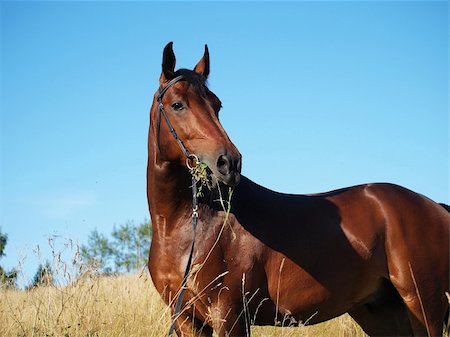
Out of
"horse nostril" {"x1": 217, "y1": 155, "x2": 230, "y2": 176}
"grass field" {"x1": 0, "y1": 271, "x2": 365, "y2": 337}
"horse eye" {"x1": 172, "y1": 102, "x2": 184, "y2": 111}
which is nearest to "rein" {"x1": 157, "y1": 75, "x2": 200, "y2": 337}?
"horse eye" {"x1": 172, "y1": 102, "x2": 184, "y2": 111}

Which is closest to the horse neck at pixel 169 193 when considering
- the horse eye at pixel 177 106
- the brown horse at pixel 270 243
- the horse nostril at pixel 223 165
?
the brown horse at pixel 270 243

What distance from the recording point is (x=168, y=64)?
4781mm

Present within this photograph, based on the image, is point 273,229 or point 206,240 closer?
point 206,240

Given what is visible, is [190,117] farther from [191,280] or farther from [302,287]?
[302,287]

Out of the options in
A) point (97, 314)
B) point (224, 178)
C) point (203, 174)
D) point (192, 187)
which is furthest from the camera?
point (97, 314)

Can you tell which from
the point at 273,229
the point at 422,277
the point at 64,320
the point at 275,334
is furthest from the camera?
the point at 275,334

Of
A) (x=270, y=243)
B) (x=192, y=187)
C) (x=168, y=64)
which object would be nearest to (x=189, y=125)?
(x=192, y=187)

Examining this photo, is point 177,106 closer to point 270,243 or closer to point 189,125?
point 189,125

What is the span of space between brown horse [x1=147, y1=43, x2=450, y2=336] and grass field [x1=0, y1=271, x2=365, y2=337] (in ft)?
1.98

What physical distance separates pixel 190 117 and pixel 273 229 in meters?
1.28

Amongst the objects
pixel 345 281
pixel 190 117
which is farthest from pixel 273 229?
pixel 190 117

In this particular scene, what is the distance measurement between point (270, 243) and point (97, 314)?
217 cm

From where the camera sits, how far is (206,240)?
14.8ft

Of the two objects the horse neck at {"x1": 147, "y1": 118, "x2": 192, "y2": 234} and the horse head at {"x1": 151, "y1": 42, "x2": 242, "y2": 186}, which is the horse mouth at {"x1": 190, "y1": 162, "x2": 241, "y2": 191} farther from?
the horse neck at {"x1": 147, "y1": 118, "x2": 192, "y2": 234}
